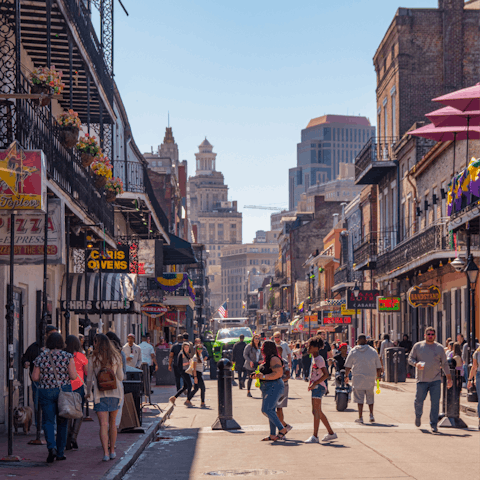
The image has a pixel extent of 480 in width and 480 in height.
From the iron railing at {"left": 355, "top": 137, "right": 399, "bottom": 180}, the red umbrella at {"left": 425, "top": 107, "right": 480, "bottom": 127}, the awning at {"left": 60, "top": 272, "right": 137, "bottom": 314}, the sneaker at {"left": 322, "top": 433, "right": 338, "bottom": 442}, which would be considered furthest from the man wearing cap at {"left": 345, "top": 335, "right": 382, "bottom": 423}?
the iron railing at {"left": 355, "top": 137, "right": 399, "bottom": 180}

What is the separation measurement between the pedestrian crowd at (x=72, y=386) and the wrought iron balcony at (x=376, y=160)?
27.9 meters

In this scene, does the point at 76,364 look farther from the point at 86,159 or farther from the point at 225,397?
the point at 86,159

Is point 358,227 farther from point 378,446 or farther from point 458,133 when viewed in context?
point 378,446

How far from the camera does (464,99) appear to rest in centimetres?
1856

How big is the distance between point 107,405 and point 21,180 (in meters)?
2.99

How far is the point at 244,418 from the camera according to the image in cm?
1723

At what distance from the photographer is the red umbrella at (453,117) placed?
64.1ft

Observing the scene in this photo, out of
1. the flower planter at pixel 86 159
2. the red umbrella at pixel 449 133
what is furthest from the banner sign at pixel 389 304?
the flower planter at pixel 86 159

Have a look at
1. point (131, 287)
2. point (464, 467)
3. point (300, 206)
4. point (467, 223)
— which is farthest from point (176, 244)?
point (300, 206)

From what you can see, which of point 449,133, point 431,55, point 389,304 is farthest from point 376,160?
point 449,133

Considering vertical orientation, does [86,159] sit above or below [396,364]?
above

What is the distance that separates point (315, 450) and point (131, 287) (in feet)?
32.1

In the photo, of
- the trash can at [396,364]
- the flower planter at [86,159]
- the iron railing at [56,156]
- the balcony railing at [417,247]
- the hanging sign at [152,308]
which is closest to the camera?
the iron railing at [56,156]

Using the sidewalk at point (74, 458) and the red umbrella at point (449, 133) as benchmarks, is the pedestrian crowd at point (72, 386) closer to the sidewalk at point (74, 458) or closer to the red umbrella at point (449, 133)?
the sidewalk at point (74, 458)
